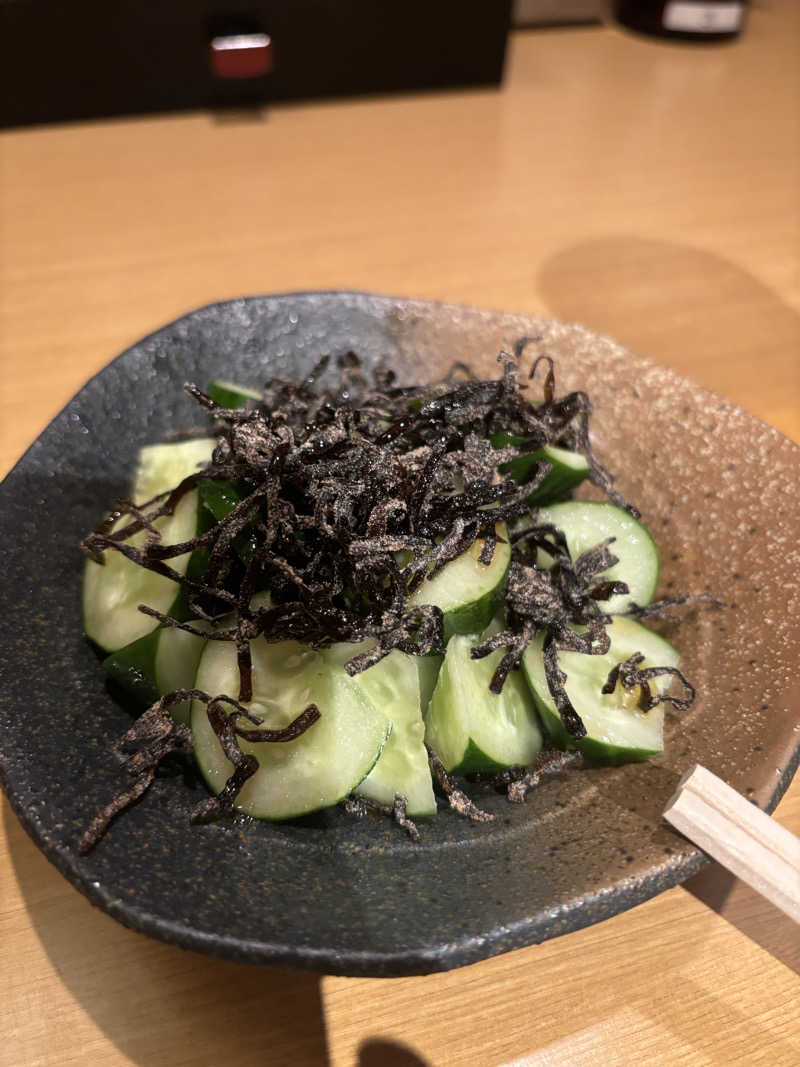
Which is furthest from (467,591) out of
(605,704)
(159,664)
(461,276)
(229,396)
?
(461,276)

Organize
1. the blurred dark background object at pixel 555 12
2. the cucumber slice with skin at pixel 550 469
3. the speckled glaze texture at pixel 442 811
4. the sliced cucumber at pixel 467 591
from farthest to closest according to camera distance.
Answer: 1. the blurred dark background object at pixel 555 12
2. the cucumber slice with skin at pixel 550 469
3. the sliced cucumber at pixel 467 591
4. the speckled glaze texture at pixel 442 811

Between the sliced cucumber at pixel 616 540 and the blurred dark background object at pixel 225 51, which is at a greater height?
the blurred dark background object at pixel 225 51

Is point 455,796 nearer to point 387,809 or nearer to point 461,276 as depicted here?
point 387,809

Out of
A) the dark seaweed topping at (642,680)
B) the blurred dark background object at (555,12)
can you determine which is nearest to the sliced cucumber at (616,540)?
the dark seaweed topping at (642,680)

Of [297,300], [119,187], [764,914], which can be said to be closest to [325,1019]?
[764,914]

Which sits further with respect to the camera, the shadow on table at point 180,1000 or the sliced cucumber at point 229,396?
the sliced cucumber at point 229,396

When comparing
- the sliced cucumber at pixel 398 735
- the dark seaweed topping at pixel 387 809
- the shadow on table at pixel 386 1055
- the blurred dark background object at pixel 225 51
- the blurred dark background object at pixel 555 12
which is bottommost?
the shadow on table at pixel 386 1055

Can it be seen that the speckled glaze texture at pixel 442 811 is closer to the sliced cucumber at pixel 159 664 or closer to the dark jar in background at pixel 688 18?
the sliced cucumber at pixel 159 664
